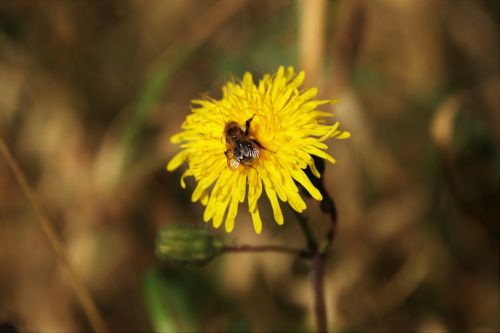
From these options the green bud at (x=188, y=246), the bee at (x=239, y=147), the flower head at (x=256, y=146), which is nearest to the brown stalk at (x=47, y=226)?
the green bud at (x=188, y=246)

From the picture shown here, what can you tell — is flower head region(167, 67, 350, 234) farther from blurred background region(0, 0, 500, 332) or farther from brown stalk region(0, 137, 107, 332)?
blurred background region(0, 0, 500, 332)

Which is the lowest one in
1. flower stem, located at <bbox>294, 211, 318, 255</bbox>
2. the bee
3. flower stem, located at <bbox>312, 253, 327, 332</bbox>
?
flower stem, located at <bbox>312, 253, 327, 332</bbox>

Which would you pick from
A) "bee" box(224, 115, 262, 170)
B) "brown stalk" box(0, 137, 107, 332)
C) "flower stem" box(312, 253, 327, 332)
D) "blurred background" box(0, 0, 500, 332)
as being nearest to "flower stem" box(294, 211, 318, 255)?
"flower stem" box(312, 253, 327, 332)

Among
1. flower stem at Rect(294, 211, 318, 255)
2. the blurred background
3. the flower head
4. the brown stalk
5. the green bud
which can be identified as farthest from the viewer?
the blurred background

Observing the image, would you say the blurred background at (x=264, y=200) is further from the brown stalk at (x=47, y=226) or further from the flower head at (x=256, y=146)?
the flower head at (x=256, y=146)

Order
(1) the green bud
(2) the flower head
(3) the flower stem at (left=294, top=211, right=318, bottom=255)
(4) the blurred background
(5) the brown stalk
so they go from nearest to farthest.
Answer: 1. (2) the flower head
2. (3) the flower stem at (left=294, top=211, right=318, bottom=255)
3. (1) the green bud
4. (5) the brown stalk
5. (4) the blurred background

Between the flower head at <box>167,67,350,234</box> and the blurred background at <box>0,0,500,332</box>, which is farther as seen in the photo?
the blurred background at <box>0,0,500,332</box>

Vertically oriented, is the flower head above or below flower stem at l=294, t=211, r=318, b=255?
above
